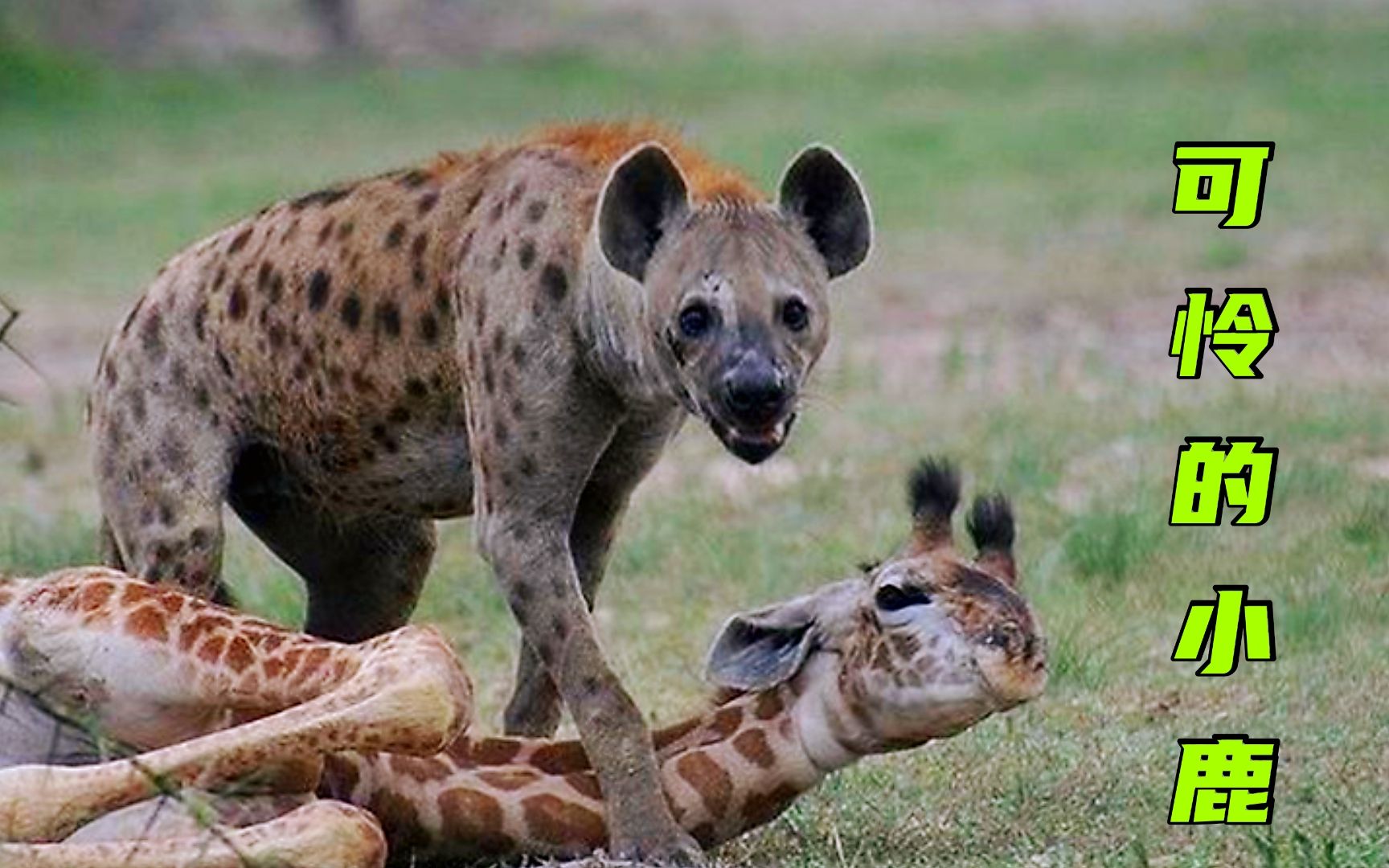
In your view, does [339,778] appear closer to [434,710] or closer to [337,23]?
[434,710]

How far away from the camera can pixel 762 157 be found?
17.0m

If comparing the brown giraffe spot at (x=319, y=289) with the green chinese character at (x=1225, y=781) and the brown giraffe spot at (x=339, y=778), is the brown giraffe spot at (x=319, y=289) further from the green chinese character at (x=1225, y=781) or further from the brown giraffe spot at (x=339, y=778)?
the green chinese character at (x=1225, y=781)

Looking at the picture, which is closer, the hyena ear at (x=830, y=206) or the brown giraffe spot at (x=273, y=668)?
the brown giraffe spot at (x=273, y=668)

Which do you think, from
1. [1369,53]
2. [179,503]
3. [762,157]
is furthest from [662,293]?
[1369,53]

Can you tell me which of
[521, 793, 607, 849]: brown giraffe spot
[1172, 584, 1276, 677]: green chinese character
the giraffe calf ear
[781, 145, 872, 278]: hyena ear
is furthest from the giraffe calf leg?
[1172, 584, 1276, 677]: green chinese character

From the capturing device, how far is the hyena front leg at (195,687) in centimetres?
516

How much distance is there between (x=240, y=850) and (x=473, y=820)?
0.64m

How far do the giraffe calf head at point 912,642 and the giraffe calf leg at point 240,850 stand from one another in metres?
0.83

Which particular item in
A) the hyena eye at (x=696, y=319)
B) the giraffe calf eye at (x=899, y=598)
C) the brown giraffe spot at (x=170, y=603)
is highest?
the hyena eye at (x=696, y=319)

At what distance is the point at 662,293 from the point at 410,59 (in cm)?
1754

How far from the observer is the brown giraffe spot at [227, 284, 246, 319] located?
6.46 metres

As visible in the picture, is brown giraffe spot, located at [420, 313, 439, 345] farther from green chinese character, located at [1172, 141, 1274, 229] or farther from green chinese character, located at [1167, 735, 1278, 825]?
green chinese character, located at [1172, 141, 1274, 229]

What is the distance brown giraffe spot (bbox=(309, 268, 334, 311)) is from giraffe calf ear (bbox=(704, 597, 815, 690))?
43.0 inches

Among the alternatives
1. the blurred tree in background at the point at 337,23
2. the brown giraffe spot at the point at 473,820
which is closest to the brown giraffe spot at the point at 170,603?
the brown giraffe spot at the point at 473,820
